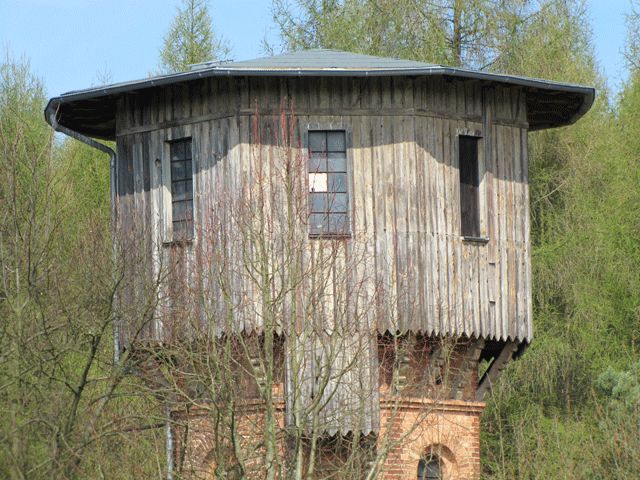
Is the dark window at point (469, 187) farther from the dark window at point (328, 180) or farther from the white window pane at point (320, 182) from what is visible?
the white window pane at point (320, 182)

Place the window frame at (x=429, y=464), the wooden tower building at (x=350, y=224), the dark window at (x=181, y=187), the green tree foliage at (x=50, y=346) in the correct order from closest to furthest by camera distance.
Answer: the green tree foliage at (x=50, y=346) → the wooden tower building at (x=350, y=224) → the dark window at (x=181, y=187) → the window frame at (x=429, y=464)

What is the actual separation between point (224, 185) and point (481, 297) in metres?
3.44

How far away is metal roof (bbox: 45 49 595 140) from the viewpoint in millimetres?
19609

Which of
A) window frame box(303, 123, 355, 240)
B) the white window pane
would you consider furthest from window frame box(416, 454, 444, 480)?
the white window pane

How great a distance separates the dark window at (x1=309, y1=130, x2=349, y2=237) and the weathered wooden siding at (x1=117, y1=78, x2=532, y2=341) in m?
0.14

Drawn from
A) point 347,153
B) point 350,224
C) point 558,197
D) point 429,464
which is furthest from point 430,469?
point 558,197

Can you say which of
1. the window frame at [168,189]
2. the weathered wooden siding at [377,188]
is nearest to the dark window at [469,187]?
the weathered wooden siding at [377,188]

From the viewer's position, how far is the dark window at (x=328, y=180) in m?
20.0

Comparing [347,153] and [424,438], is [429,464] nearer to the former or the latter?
[424,438]

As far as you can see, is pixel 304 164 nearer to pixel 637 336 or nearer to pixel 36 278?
pixel 36 278

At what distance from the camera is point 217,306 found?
→ 18.9m

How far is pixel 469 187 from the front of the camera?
2089cm

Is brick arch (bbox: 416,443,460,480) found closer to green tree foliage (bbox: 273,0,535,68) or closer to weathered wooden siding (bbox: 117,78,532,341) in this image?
weathered wooden siding (bbox: 117,78,532,341)

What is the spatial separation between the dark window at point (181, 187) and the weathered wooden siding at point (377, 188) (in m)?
0.20
